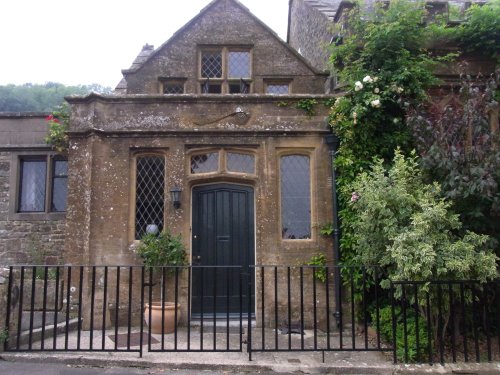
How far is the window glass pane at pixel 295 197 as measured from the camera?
8203 millimetres

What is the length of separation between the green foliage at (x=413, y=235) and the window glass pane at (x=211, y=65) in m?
5.99

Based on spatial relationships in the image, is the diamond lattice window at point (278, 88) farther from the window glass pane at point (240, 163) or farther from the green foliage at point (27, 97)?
the green foliage at point (27, 97)

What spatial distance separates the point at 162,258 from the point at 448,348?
15.8 feet

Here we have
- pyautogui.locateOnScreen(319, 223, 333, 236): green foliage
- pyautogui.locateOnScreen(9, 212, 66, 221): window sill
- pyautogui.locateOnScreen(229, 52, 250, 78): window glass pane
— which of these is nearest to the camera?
pyautogui.locateOnScreen(319, 223, 333, 236): green foliage

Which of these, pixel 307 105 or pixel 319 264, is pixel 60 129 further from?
pixel 319 264

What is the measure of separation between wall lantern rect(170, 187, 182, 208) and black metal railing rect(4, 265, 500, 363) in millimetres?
1234

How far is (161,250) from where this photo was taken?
768cm

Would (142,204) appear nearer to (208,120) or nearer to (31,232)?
(208,120)

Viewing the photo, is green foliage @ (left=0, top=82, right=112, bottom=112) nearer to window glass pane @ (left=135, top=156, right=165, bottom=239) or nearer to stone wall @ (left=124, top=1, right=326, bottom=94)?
stone wall @ (left=124, top=1, right=326, bottom=94)

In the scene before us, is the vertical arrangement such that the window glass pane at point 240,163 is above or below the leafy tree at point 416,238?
above

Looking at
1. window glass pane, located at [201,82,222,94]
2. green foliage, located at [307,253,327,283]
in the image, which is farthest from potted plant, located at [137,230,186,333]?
window glass pane, located at [201,82,222,94]

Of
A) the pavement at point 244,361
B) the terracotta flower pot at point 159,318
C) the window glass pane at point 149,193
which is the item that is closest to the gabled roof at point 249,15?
the window glass pane at point 149,193

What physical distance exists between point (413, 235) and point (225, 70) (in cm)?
740

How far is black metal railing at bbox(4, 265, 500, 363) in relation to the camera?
549 cm
